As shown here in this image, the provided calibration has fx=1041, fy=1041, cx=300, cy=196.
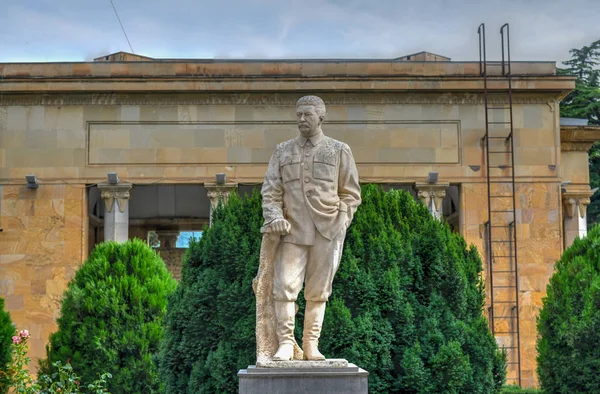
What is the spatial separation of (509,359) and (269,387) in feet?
58.3

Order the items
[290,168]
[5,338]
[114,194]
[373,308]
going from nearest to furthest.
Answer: [290,168], [373,308], [5,338], [114,194]

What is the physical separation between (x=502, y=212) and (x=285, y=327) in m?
18.3

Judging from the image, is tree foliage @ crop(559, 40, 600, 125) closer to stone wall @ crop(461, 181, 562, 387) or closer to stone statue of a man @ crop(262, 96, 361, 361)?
stone wall @ crop(461, 181, 562, 387)

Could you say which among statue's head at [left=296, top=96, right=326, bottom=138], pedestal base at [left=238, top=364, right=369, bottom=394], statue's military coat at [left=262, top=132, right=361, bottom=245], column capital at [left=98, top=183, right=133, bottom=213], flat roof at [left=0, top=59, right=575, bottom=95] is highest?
flat roof at [left=0, top=59, right=575, bottom=95]

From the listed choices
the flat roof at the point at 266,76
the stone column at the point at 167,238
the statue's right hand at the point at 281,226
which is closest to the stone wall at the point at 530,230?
the flat roof at the point at 266,76

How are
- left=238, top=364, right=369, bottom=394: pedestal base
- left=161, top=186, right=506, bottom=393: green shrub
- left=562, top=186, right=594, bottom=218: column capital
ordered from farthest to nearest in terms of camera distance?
left=562, top=186, right=594, bottom=218: column capital → left=161, top=186, right=506, bottom=393: green shrub → left=238, top=364, right=369, bottom=394: pedestal base

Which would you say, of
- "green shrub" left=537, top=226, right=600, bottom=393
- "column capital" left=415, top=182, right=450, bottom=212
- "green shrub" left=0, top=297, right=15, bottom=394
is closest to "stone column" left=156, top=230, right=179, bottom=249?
"column capital" left=415, top=182, right=450, bottom=212

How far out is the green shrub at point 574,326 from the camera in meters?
17.2

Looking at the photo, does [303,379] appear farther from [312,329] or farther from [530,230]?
[530,230]

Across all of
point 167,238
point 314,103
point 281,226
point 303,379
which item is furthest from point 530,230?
point 303,379

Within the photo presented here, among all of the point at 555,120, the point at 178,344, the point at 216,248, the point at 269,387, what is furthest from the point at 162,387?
the point at 555,120

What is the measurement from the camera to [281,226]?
33.8ft

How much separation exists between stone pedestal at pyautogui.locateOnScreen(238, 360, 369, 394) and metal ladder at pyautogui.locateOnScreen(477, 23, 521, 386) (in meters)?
17.0

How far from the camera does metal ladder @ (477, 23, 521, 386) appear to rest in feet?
88.6
